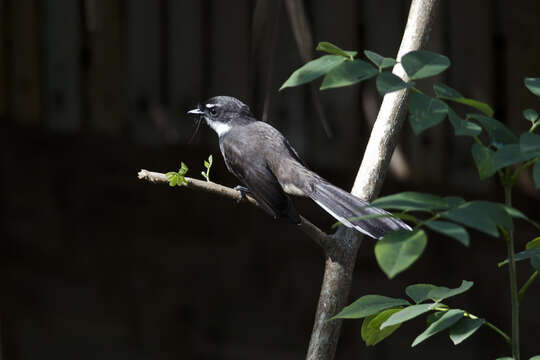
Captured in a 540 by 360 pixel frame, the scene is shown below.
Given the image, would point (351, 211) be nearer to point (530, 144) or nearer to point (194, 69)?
point (530, 144)

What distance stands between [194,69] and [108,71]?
2.01 ft

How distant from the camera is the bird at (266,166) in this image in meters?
3.40

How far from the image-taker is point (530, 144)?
1.42m

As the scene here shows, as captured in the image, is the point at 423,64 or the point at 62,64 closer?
the point at 423,64

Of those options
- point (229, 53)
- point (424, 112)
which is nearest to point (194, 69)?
point (229, 53)

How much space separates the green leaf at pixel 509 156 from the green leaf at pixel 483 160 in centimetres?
5

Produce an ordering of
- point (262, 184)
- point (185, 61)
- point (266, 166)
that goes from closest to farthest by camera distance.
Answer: point (262, 184) < point (266, 166) < point (185, 61)

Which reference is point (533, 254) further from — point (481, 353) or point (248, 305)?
point (481, 353)

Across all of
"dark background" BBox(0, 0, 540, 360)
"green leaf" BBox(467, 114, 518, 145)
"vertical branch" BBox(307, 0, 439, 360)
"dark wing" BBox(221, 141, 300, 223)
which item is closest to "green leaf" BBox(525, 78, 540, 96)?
"green leaf" BBox(467, 114, 518, 145)

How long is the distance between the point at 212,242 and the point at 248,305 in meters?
0.57

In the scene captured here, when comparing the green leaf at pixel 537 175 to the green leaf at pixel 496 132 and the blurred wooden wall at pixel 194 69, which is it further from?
the blurred wooden wall at pixel 194 69

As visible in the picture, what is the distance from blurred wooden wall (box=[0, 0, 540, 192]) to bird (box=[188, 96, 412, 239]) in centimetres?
129

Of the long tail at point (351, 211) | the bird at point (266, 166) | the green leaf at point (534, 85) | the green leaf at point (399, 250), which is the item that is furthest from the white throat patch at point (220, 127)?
the green leaf at point (399, 250)

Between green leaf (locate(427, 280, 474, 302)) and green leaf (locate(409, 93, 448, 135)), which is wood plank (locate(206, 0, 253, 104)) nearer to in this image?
green leaf (locate(427, 280, 474, 302))
